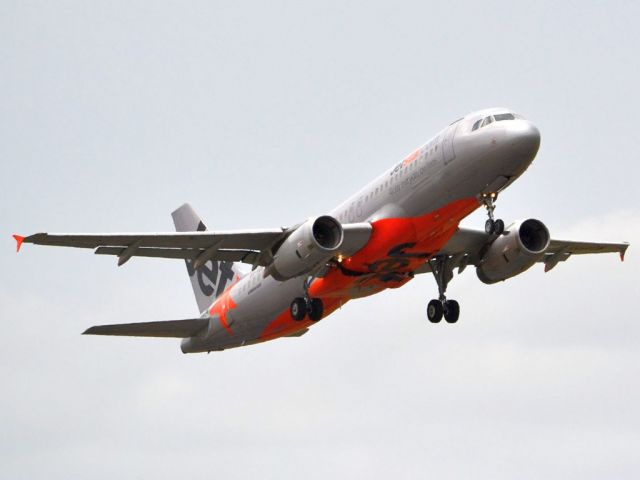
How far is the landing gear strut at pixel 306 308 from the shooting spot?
143 ft

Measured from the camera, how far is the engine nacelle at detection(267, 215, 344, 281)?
40.3 meters

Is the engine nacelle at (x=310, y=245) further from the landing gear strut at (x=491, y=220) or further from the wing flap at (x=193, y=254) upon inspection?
the landing gear strut at (x=491, y=220)

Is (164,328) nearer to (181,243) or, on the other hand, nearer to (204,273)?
(204,273)

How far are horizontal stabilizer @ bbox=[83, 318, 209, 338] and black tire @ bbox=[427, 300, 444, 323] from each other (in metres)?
9.18

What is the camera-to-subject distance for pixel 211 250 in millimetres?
42844

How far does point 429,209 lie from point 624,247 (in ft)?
46.2

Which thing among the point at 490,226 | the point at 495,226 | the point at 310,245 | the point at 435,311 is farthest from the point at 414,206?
the point at 435,311

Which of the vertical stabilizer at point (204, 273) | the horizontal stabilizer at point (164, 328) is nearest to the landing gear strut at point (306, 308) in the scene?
the horizontal stabilizer at point (164, 328)

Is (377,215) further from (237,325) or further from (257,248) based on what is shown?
(237,325)

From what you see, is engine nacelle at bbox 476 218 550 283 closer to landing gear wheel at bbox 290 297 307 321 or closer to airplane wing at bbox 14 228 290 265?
landing gear wheel at bbox 290 297 307 321

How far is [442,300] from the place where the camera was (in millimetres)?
45844

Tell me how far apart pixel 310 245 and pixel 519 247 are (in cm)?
834

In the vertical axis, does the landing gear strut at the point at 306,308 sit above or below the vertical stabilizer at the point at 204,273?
below

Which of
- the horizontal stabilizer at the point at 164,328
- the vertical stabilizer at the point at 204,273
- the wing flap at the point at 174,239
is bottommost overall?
the horizontal stabilizer at the point at 164,328
